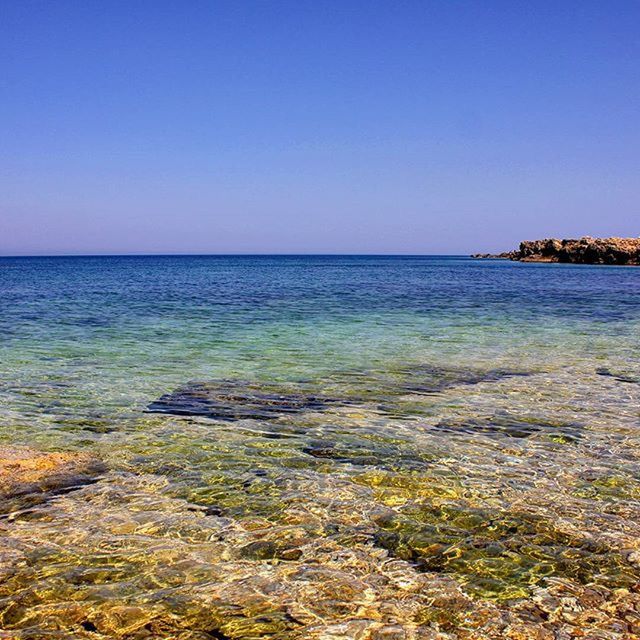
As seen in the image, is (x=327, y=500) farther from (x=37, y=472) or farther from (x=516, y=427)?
(x=516, y=427)

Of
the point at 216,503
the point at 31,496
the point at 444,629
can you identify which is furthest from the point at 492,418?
the point at 31,496

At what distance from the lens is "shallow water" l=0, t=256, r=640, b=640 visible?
14.2ft

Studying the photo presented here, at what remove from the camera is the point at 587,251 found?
96.6 meters

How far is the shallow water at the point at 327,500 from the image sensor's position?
433cm

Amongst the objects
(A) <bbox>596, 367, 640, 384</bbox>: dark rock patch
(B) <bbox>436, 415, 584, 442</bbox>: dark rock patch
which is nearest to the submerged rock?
(B) <bbox>436, 415, 584, 442</bbox>: dark rock patch

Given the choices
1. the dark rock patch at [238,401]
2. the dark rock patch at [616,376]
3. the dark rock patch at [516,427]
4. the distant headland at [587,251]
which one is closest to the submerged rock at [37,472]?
the dark rock patch at [238,401]

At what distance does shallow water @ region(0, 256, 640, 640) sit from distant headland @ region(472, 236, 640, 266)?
82247mm

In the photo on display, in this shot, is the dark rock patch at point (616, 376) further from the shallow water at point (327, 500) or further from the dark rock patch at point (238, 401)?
the dark rock patch at point (238, 401)

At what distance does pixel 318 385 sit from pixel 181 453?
4600 millimetres

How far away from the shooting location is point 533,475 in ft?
23.1

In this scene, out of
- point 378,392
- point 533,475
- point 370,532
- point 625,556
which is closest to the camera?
point 625,556

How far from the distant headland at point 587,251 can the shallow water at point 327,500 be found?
82.2 metres

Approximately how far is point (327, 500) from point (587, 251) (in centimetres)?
10160

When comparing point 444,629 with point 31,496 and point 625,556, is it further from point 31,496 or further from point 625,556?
point 31,496
